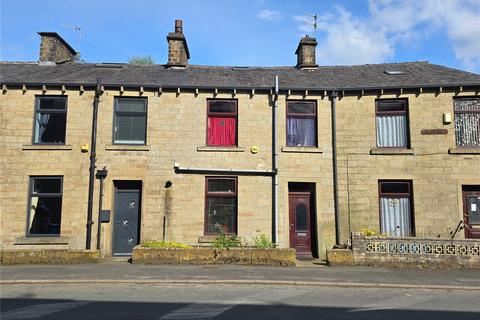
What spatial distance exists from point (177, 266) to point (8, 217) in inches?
258

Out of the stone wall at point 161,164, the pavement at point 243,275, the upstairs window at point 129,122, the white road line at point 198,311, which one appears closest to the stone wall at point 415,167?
the stone wall at point 161,164

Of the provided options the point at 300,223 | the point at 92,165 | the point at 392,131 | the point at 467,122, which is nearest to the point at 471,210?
the point at 467,122

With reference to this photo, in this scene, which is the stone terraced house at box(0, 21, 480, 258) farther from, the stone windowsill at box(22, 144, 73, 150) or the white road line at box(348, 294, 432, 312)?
the white road line at box(348, 294, 432, 312)

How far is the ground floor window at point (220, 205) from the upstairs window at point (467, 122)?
26.9 ft

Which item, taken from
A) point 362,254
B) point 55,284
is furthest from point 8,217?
point 362,254

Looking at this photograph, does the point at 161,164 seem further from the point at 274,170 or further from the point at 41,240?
the point at 41,240

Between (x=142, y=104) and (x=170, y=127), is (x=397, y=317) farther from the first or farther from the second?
(x=142, y=104)

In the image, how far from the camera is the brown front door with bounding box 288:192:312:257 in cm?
1420

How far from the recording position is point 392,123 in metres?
14.5

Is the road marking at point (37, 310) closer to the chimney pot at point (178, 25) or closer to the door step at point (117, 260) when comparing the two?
the door step at point (117, 260)

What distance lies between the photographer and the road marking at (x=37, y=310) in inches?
257

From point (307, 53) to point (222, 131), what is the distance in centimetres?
587

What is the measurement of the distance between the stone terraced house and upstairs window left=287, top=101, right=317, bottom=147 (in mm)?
39

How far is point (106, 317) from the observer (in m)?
6.40
